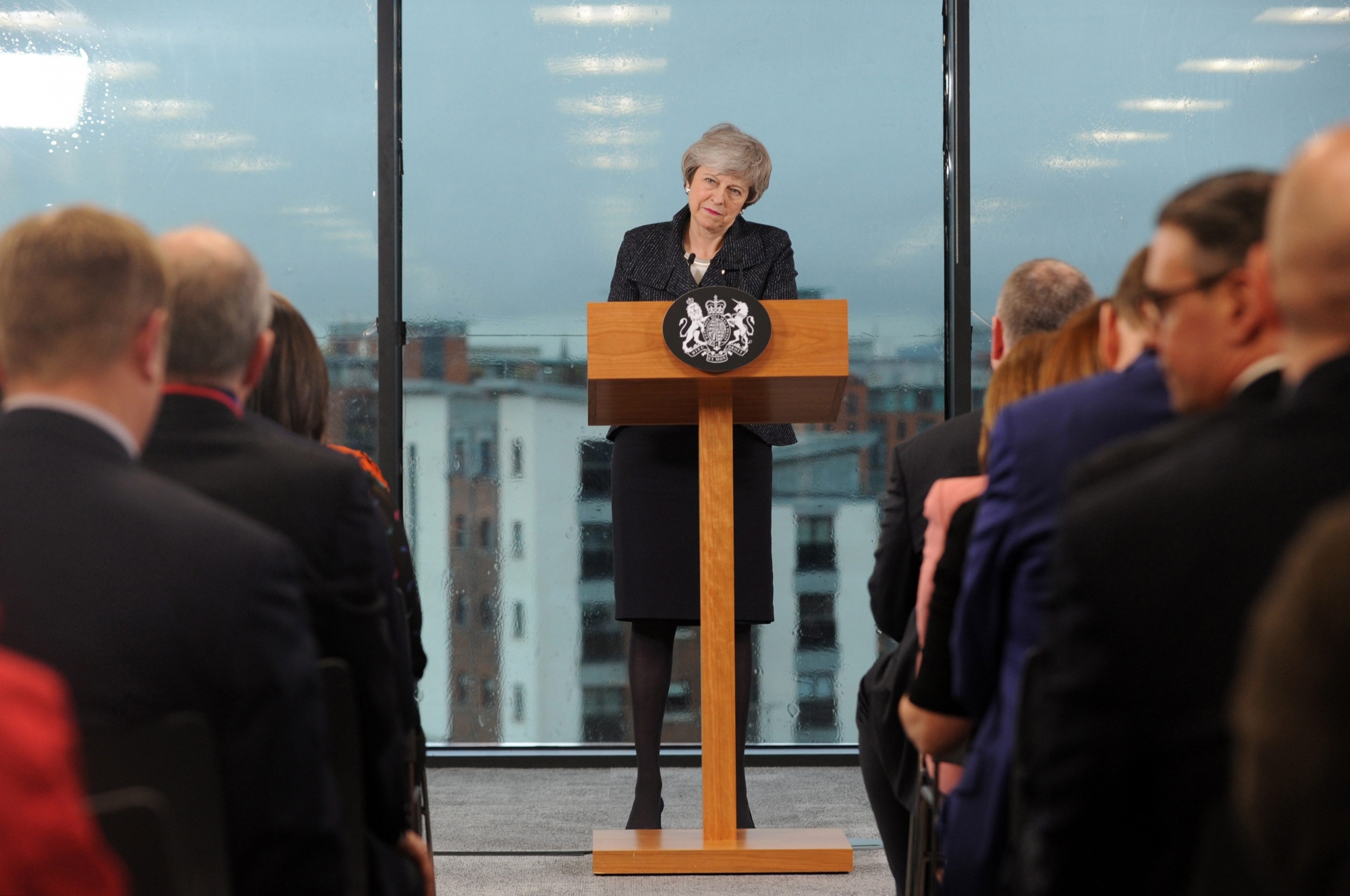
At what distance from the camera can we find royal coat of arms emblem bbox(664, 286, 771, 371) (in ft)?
10.6

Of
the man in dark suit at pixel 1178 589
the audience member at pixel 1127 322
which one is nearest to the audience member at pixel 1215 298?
the audience member at pixel 1127 322

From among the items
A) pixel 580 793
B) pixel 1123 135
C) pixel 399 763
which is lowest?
pixel 580 793

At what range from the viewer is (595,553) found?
5.30 metres

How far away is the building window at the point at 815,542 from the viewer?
17.4ft

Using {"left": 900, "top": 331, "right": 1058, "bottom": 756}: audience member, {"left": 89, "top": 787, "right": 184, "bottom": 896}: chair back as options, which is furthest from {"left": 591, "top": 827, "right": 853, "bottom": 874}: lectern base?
{"left": 89, "top": 787, "right": 184, "bottom": 896}: chair back

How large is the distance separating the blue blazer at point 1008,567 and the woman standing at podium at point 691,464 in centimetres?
201

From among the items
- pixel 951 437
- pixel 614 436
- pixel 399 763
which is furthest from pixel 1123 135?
pixel 399 763

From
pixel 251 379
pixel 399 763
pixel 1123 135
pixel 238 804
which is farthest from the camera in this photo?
pixel 1123 135

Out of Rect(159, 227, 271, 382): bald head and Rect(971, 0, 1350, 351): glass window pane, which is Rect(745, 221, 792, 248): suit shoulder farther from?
Rect(159, 227, 271, 382): bald head

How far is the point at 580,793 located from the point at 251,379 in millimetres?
3208

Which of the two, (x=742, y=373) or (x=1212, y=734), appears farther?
(x=742, y=373)

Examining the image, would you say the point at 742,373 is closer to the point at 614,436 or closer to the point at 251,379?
the point at 614,436

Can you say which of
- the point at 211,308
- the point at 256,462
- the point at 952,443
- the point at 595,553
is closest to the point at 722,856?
the point at 952,443

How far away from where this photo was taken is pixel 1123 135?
5.25 m
